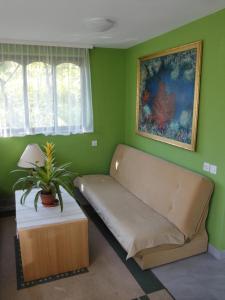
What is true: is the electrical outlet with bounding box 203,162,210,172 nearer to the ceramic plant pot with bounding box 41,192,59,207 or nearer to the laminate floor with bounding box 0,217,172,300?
the laminate floor with bounding box 0,217,172,300

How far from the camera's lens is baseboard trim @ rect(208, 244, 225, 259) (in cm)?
264

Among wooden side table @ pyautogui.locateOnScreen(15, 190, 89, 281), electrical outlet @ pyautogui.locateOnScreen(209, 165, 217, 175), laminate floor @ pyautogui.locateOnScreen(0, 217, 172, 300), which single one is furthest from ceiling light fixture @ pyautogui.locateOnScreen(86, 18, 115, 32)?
laminate floor @ pyautogui.locateOnScreen(0, 217, 172, 300)

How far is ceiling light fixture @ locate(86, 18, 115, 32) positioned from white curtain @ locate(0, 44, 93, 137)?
3.33 ft

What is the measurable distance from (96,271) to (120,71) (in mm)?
2919

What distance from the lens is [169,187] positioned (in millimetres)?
2836

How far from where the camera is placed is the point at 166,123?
3.22m

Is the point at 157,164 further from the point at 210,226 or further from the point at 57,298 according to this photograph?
the point at 57,298

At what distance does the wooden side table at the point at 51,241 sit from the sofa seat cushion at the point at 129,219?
405 millimetres

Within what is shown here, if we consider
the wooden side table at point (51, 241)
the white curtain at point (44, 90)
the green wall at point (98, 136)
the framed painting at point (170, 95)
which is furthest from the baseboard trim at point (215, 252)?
the white curtain at point (44, 90)

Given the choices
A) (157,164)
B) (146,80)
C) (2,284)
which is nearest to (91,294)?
(2,284)

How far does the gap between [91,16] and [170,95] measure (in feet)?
4.15

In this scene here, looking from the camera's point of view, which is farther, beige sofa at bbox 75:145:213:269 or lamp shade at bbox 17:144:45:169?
lamp shade at bbox 17:144:45:169

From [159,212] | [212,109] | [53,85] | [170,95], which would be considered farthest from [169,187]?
[53,85]

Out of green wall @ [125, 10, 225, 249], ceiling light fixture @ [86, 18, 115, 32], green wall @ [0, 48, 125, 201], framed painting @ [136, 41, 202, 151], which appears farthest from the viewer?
green wall @ [0, 48, 125, 201]
